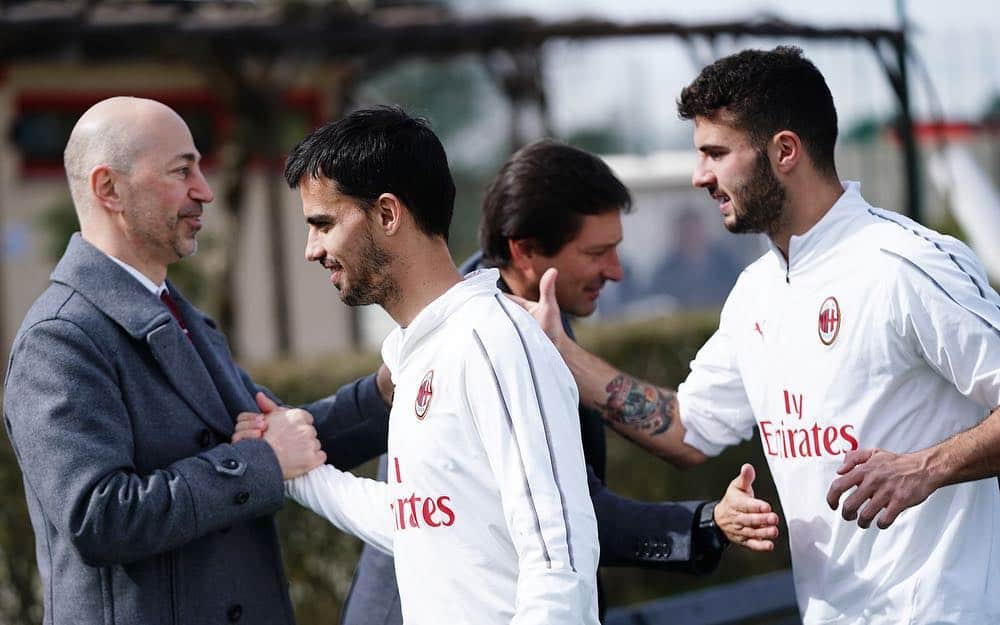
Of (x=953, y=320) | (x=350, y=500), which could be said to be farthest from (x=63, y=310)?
(x=953, y=320)

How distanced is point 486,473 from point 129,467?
85 cm

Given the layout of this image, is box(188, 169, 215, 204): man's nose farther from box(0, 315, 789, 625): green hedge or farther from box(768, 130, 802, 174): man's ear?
box(0, 315, 789, 625): green hedge

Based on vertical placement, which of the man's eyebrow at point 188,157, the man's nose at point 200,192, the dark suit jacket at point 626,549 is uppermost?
the man's eyebrow at point 188,157

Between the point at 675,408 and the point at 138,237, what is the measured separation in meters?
1.47

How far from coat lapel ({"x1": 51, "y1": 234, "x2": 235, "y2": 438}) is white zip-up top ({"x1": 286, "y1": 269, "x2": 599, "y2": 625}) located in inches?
25.2

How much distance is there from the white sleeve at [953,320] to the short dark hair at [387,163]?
100 cm

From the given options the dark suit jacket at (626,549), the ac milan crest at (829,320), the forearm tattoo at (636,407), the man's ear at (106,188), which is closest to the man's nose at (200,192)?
the man's ear at (106,188)

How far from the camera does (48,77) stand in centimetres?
1426

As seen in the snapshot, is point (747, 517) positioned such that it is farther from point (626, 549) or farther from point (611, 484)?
point (611, 484)

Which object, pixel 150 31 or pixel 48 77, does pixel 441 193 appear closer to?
pixel 150 31

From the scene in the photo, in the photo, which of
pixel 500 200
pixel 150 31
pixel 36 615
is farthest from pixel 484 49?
pixel 500 200

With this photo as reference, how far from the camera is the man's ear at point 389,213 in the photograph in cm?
270

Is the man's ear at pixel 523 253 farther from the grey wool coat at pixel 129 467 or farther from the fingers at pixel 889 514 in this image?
the fingers at pixel 889 514

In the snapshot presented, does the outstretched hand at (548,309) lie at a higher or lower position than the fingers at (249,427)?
higher
